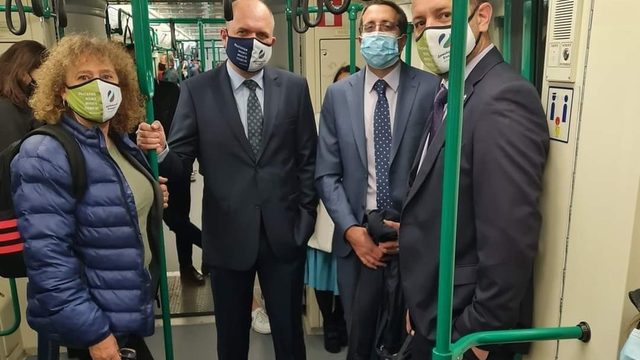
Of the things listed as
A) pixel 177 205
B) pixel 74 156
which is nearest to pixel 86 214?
pixel 74 156

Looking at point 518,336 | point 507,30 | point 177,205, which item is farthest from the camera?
point 177,205

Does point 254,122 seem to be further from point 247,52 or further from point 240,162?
point 247,52

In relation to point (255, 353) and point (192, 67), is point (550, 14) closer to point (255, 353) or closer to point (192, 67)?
point (255, 353)

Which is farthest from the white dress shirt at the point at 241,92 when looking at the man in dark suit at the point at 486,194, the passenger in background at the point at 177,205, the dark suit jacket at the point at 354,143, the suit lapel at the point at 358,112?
the passenger in background at the point at 177,205

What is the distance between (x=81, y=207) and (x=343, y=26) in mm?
2220

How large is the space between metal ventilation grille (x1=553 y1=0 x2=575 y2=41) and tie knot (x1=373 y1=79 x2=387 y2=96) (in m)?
0.91

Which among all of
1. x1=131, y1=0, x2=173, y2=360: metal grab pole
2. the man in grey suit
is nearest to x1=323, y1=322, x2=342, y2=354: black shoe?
the man in grey suit

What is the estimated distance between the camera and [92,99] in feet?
5.43

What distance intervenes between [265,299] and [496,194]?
1.44 metres

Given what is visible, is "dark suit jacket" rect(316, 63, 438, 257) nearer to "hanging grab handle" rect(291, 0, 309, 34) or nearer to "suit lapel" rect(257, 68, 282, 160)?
"suit lapel" rect(257, 68, 282, 160)

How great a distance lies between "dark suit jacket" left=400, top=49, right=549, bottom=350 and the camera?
4.33 ft

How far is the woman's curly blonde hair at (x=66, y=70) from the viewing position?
1.65 m

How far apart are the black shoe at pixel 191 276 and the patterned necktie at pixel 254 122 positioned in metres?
2.45

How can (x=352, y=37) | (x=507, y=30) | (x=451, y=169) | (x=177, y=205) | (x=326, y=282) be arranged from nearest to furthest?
(x=451, y=169), (x=507, y=30), (x=352, y=37), (x=326, y=282), (x=177, y=205)
